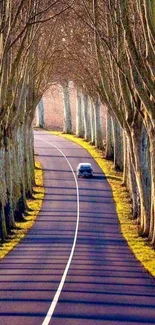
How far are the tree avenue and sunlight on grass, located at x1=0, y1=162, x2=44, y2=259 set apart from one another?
560mm

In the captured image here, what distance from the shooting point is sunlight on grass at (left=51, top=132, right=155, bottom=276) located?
111ft

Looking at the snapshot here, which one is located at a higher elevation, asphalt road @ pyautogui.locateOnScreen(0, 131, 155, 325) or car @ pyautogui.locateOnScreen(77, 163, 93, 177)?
asphalt road @ pyautogui.locateOnScreen(0, 131, 155, 325)

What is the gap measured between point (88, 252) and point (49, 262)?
14.0 feet

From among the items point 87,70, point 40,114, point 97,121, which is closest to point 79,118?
point 40,114

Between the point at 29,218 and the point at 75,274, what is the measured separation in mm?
22805

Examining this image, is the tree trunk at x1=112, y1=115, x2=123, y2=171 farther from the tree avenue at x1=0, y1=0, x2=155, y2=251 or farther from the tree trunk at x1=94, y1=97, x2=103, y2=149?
the tree trunk at x1=94, y1=97, x2=103, y2=149

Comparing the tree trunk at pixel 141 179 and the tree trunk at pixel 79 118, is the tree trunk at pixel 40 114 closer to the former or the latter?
the tree trunk at pixel 79 118

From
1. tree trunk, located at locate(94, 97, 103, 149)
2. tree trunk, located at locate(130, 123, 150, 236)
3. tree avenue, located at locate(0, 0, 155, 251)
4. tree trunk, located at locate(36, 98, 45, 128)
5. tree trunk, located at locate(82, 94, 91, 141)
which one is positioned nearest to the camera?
tree avenue, located at locate(0, 0, 155, 251)

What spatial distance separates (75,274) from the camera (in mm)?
27328

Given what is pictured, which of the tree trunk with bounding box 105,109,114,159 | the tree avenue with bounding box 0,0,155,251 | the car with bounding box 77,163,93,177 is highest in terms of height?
the tree avenue with bounding box 0,0,155,251

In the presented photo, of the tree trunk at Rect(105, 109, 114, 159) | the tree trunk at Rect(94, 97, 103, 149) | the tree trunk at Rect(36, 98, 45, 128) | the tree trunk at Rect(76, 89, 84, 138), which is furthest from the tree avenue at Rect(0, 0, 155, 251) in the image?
the tree trunk at Rect(36, 98, 45, 128)

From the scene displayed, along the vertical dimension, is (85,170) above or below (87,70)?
below

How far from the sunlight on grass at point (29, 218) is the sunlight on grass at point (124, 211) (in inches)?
179

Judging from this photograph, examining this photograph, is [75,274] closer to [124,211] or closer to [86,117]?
[124,211]
